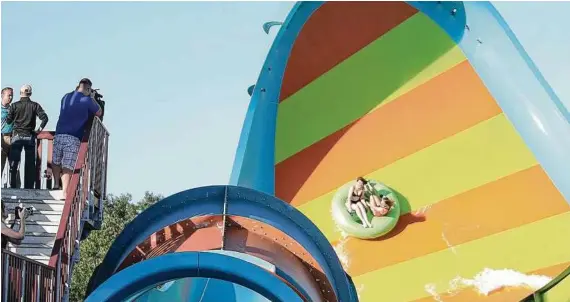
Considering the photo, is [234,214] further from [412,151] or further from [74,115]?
[74,115]

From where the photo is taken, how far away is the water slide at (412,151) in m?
5.74

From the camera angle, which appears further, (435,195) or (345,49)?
(345,49)

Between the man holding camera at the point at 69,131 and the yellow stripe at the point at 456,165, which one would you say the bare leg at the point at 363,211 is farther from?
the man holding camera at the point at 69,131

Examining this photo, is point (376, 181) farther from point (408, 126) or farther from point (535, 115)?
point (535, 115)

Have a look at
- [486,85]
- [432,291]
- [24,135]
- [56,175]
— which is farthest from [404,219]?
[24,135]

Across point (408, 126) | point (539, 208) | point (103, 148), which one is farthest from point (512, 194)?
point (103, 148)

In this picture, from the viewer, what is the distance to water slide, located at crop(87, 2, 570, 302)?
574 cm

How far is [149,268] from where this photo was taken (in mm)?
3943

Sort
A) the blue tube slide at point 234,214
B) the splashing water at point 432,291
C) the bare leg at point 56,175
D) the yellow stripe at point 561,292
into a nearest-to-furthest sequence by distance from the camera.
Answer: the blue tube slide at point 234,214
the yellow stripe at point 561,292
the splashing water at point 432,291
the bare leg at point 56,175

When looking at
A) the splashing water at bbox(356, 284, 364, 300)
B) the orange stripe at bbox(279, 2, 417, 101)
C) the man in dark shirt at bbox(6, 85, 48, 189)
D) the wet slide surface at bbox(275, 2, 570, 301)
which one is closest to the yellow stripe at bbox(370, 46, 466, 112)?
the wet slide surface at bbox(275, 2, 570, 301)

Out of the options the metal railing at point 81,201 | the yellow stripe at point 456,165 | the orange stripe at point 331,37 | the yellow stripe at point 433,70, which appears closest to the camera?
the metal railing at point 81,201

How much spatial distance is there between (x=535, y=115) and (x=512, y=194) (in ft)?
1.84

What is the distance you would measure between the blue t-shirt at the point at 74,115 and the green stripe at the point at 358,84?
150 cm

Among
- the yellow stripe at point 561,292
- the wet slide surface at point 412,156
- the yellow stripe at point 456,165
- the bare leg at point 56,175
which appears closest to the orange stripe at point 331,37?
the wet slide surface at point 412,156
